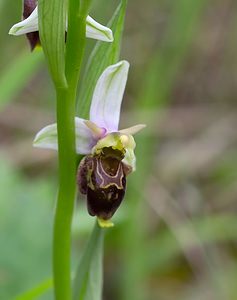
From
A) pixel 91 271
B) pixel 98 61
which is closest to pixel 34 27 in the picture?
pixel 98 61

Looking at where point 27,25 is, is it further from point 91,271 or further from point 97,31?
point 91,271

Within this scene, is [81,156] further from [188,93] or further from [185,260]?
[188,93]

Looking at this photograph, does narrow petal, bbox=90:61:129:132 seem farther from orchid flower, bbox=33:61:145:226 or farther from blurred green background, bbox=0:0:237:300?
blurred green background, bbox=0:0:237:300

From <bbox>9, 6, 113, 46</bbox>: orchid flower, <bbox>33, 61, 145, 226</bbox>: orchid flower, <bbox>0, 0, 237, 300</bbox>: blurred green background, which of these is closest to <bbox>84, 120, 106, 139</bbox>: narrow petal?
<bbox>33, 61, 145, 226</bbox>: orchid flower

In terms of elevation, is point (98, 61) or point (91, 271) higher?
point (98, 61)

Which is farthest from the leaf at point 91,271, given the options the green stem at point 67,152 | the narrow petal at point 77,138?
the narrow petal at point 77,138

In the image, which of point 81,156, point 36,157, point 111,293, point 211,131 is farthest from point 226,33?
point 81,156
